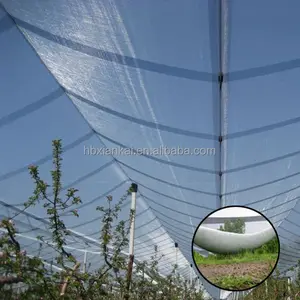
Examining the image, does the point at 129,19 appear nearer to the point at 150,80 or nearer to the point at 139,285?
the point at 150,80

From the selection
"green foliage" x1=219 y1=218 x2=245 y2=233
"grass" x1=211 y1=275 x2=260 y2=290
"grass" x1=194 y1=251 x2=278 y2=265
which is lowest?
"grass" x1=211 y1=275 x2=260 y2=290

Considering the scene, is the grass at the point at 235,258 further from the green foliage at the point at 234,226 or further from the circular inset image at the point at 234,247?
the green foliage at the point at 234,226

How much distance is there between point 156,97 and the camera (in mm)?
4016

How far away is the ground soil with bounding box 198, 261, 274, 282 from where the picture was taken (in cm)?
364

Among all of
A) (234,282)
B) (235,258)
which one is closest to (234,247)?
(235,258)

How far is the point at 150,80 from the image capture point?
373 cm

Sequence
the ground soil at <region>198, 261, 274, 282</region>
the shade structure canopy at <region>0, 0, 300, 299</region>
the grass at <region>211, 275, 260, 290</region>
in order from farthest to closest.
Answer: the grass at <region>211, 275, 260, 290</region> < the ground soil at <region>198, 261, 274, 282</region> < the shade structure canopy at <region>0, 0, 300, 299</region>

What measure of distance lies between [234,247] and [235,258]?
9 cm

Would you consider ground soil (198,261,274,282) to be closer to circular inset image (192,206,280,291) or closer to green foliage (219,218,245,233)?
circular inset image (192,206,280,291)

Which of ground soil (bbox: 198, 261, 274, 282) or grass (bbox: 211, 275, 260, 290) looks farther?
grass (bbox: 211, 275, 260, 290)

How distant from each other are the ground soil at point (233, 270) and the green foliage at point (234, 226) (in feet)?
0.90

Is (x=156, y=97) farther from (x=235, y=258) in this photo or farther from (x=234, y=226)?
(x=235, y=258)

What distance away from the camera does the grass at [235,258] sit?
142 inches

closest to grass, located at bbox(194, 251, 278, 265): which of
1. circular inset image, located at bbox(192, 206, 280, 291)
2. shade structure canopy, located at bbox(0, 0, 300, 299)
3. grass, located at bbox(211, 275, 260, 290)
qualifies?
circular inset image, located at bbox(192, 206, 280, 291)
